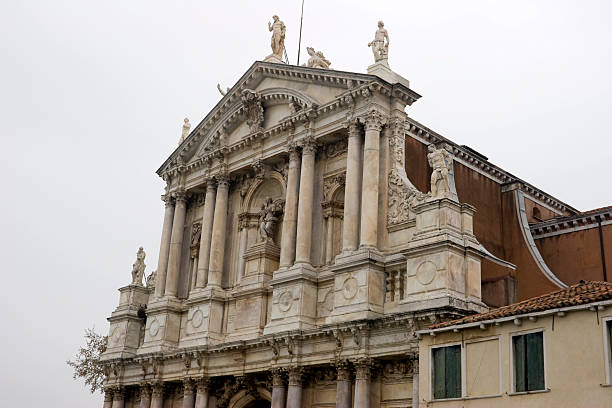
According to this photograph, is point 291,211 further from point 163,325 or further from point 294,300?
point 163,325

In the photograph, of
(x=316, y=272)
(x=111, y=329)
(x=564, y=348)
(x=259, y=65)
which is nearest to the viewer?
(x=564, y=348)

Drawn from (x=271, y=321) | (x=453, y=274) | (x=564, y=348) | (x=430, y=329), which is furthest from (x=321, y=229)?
(x=564, y=348)

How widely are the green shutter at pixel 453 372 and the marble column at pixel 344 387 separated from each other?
488 cm

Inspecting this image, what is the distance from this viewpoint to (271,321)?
23.9m

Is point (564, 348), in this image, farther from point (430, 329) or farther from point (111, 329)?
point (111, 329)

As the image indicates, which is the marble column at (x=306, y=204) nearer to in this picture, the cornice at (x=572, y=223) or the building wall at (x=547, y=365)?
the building wall at (x=547, y=365)

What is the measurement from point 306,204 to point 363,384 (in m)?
6.58

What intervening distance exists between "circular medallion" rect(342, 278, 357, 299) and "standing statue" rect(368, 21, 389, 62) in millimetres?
7492

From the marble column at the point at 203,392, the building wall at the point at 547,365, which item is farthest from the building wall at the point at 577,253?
the marble column at the point at 203,392

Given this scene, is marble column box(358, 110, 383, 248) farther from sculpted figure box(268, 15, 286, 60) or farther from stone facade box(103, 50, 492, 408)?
sculpted figure box(268, 15, 286, 60)

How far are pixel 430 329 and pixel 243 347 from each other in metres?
8.98

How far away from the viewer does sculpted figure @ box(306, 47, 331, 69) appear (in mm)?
27172

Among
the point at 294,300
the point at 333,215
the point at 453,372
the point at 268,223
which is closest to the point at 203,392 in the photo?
the point at 294,300

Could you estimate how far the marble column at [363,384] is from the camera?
66.9 ft
